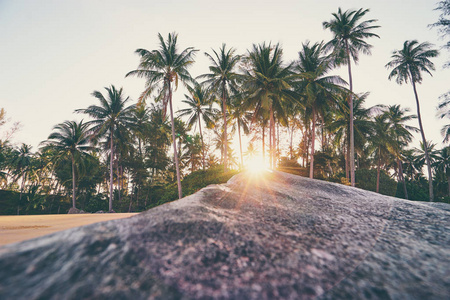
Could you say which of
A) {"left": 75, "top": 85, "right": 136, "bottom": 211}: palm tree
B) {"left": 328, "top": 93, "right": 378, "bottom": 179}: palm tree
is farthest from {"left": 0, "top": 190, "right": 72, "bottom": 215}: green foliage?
{"left": 328, "top": 93, "right": 378, "bottom": 179}: palm tree

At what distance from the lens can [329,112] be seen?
1717 cm

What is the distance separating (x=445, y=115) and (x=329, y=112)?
6893mm

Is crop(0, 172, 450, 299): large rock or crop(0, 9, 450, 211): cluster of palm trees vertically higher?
crop(0, 9, 450, 211): cluster of palm trees

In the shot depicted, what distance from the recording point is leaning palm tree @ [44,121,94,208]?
1891cm

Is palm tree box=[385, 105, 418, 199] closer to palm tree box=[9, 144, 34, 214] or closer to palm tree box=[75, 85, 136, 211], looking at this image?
palm tree box=[75, 85, 136, 211]

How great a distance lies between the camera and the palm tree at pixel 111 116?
18.2 metres

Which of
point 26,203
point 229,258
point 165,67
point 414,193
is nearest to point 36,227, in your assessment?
point 229,258

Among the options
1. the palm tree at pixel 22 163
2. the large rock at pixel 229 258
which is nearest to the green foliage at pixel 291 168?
the large rock at pixel 229 258

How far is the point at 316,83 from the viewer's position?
14.8 meters

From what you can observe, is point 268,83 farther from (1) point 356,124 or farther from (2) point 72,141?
(2) point 72,141

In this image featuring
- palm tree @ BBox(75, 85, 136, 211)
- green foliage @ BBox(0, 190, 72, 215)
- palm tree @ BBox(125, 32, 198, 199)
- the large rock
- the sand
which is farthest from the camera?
green foliage @ BBox(0, 190, 72, 215)

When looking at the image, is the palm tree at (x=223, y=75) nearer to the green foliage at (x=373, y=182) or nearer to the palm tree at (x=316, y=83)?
the palm tree at (x=316, y=83)

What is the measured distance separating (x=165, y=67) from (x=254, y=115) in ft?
25.0

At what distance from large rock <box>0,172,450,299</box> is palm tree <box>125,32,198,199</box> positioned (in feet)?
43.0
